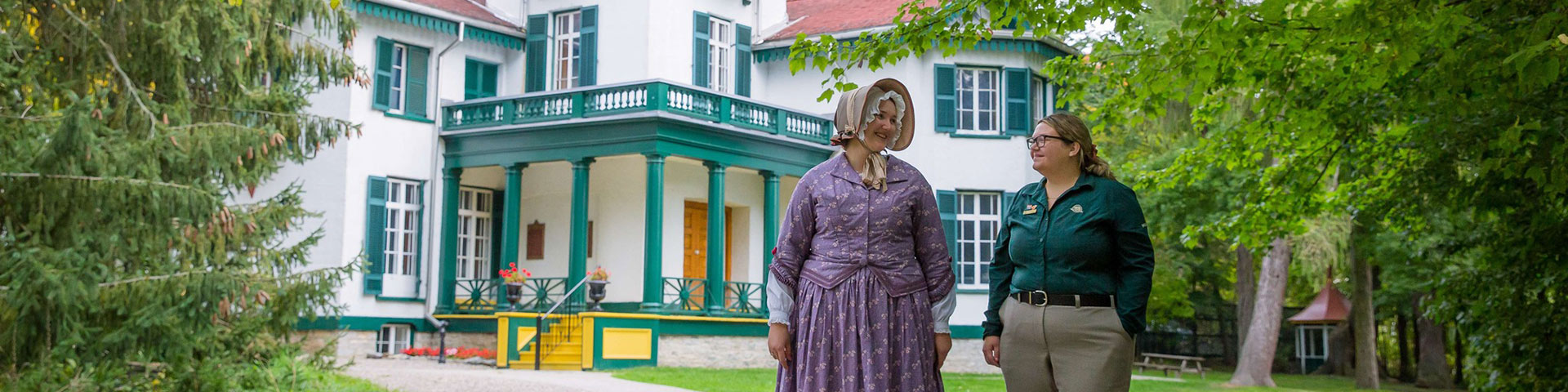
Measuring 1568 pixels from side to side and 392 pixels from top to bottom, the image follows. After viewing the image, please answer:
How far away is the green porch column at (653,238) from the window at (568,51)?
2.81 meters

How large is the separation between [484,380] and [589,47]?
8236 millimetres

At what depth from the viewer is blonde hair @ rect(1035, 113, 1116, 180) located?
16.5 feet

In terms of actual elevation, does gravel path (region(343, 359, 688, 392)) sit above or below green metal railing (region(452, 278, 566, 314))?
below

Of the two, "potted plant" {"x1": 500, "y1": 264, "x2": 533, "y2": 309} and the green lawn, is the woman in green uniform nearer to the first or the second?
the green lawn

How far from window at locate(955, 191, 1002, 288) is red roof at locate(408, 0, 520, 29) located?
7.65m

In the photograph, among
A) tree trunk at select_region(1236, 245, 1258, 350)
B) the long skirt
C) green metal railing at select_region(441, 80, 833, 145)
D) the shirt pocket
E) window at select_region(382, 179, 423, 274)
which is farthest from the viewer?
tree trunk at select_region(1236, 245, 1258, 350)

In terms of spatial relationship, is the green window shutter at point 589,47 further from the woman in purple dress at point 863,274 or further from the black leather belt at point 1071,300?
the black leather belt at point 1071,300

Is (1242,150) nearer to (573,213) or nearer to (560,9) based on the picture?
(573,213)

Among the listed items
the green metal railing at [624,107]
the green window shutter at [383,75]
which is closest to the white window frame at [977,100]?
the green metal railing at [624,107]

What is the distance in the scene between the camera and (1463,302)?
10.1 m

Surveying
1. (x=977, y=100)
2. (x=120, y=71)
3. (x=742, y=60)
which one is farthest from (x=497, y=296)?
(x=120, y=71)

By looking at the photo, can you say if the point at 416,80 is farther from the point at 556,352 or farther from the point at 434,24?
the point at 556,352

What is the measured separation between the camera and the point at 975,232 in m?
23.0

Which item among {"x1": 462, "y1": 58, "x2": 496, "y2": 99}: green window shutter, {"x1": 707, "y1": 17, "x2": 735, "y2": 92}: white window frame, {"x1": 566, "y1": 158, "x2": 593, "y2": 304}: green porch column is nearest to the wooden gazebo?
{"x1": 707, "y1": 17, "x2": 735, "y2": 92}: white window frame
